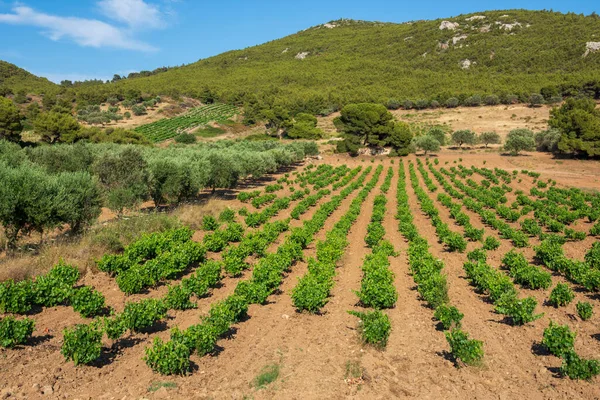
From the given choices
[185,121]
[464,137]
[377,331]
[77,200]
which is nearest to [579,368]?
[377,331]

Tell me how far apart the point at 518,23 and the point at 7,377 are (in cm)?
19708

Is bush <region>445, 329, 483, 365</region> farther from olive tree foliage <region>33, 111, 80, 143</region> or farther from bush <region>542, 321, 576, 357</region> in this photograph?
olive tree foliage <region>33, 111, 80, 143</region>

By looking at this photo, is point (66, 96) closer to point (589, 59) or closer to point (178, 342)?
point (178, 342)

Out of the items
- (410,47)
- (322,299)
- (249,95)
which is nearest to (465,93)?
(249,95)

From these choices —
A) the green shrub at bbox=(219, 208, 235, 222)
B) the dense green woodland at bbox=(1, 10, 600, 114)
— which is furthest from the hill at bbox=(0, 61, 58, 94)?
the green shrub at bbox=(219, 208, 235, 222)

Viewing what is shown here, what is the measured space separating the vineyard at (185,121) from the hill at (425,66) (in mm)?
8109

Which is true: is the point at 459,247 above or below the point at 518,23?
below

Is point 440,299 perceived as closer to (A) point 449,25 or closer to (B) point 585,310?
(B) point 585,310

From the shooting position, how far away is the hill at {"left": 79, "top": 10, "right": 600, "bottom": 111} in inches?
4313

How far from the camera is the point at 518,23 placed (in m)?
161

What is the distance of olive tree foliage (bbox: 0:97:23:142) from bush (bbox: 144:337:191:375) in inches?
2252

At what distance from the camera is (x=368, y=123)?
216 ft

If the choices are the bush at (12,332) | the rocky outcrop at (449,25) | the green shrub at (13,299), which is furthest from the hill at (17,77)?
the rocky outcrop at (449,25)

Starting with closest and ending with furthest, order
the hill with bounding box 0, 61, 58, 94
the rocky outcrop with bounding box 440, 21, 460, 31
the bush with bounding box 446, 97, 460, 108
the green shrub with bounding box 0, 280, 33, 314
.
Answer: the green shrub with bounding box 0, 280, 33, 314
the bush with bounding box 446, 97, 460, 108
the hill with bounding box 0, 61, 58, 94
the rocky outcrop with bounding box 440, 21, 460, 31
